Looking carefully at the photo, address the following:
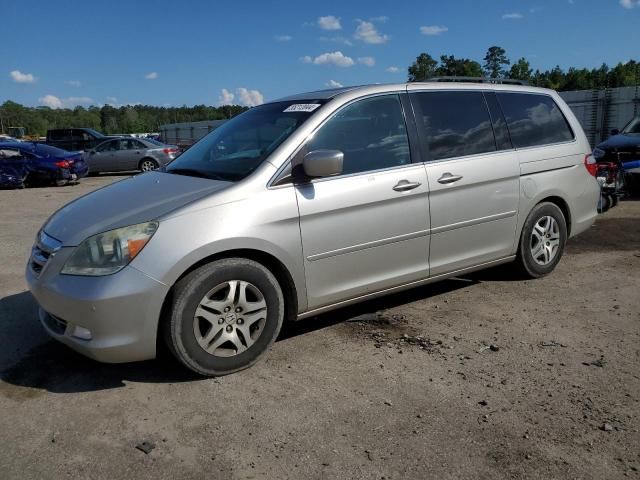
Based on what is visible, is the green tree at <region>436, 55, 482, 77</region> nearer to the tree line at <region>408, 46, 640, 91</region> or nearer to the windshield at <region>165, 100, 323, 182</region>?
the tree line at <region>408, 46, 640, 91</region>

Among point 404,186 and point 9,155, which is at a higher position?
point 9,155

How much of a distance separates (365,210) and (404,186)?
396mm

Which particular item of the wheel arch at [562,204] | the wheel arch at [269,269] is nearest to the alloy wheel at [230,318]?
the wheel arch at [269,269]

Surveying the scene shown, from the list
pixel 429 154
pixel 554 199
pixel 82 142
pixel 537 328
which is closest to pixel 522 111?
pixel 554 199

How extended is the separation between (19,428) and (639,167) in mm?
10356

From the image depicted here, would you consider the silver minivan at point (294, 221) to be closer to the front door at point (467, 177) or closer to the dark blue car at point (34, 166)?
the front door at point (467, 177)

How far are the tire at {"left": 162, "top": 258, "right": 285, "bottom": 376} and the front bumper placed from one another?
0.13 meters

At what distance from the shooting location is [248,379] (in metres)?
3.51

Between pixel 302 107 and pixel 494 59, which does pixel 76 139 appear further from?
pixel 494 59

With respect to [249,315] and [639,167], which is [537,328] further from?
[639,167]

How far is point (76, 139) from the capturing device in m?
23.9

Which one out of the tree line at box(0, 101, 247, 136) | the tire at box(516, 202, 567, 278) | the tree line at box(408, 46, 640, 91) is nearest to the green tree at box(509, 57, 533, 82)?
the tree line at box(408, 46, 640, 91)

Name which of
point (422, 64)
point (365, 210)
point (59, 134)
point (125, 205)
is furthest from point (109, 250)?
point (422, 64)

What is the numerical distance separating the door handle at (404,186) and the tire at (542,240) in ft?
4.88
